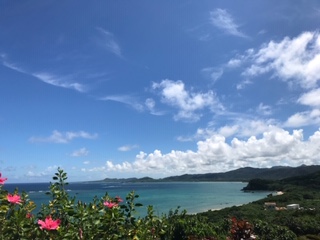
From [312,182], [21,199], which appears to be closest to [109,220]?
[21,199]

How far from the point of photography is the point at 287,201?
238 feet

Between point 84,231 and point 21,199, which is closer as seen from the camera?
point 84,231

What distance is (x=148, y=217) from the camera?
3.62 m

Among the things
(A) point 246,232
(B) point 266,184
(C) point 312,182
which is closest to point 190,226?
(A) point 246,232

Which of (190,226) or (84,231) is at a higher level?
(84,231)

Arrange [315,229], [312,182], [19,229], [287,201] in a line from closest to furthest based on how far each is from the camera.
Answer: [19,229]
[315,229]
[287,201]
[312,182]

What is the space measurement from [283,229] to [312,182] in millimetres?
112033

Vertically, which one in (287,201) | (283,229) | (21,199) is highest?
(21,199)

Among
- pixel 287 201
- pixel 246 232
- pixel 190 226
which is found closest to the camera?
pixel 246 232

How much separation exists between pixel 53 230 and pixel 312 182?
407 feet

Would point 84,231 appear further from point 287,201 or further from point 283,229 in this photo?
point 287,201

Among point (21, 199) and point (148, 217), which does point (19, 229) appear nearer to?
point (21, 199)

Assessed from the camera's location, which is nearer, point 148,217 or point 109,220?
point 109,220

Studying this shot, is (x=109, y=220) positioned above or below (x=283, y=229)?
above
